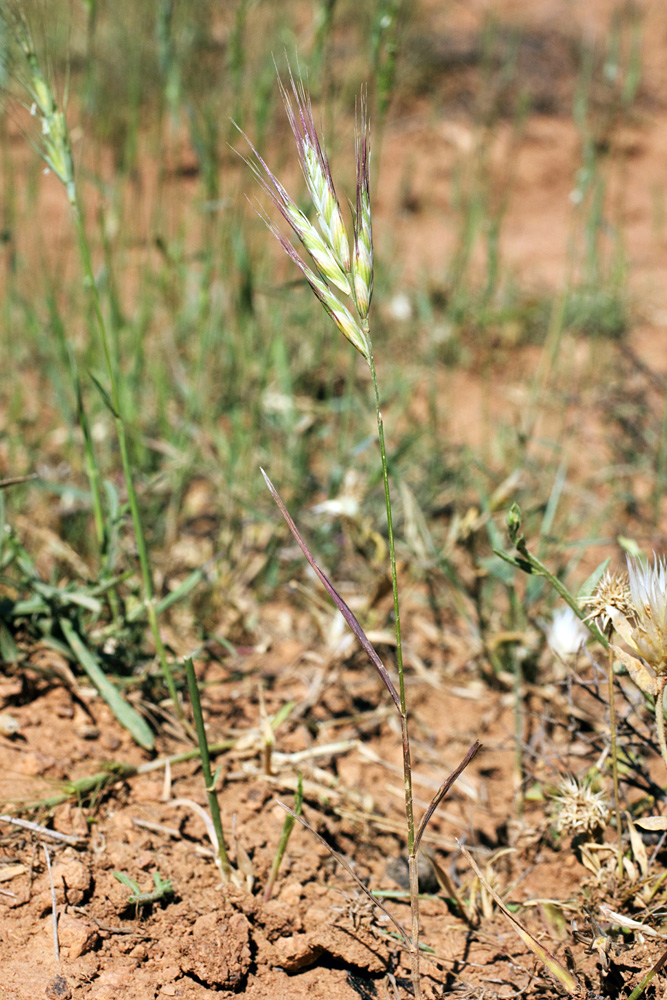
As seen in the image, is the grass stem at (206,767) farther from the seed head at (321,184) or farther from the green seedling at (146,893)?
the seed head at (321,184)

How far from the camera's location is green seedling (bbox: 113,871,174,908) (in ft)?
3.26

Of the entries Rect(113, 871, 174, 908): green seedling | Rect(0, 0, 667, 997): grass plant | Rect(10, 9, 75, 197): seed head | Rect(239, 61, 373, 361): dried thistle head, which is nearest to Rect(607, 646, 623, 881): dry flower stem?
Rect(0, 0, 667, 997): grass plant

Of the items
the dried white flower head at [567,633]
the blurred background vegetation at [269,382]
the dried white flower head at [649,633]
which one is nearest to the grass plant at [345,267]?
the dried white flower head at [649,633]

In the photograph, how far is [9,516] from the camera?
171 centimetres

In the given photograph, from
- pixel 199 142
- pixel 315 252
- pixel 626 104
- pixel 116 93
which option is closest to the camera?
pixel 315 252

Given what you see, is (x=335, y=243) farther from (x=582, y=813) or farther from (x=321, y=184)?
(x=582, y=813)

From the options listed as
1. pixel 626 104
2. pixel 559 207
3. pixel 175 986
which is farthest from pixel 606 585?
pixel 559 207

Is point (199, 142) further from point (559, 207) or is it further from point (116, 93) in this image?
point (559, 207)

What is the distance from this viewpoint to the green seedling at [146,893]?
39.2 inches

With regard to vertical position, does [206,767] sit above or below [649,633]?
below

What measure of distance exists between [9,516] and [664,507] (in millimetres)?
1661

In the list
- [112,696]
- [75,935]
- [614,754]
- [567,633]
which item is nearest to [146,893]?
[75,935]

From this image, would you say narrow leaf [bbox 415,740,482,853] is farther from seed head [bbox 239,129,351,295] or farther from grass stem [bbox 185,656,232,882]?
seed head [bbox 239,129,351,295]

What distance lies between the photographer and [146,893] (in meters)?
1.01
